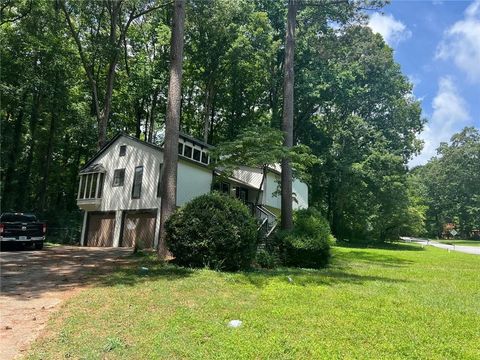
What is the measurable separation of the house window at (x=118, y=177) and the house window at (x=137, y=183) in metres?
1.30

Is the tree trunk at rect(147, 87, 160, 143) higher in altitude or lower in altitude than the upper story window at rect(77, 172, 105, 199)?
higher

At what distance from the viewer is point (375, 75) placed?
38.2 meters

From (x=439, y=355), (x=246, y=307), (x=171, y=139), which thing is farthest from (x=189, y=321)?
(x=171, y=139)

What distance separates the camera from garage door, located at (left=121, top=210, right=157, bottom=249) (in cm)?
2148

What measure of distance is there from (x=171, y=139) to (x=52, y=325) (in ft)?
26.4

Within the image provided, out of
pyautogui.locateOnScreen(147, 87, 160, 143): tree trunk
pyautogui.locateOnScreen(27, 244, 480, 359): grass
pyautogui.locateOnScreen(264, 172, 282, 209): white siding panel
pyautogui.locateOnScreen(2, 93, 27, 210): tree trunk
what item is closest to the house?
pyautogui.locateOnScreen(264, 172, 282, 209): white siding panel

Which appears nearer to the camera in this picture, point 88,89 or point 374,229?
point 88,89

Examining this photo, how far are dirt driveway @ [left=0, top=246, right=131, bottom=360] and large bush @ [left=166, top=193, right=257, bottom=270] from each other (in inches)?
89.1

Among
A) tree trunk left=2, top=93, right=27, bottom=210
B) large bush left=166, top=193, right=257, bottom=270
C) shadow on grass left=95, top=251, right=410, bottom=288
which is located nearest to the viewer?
shadow on grass left=95, top=251, right=410, bottom=288

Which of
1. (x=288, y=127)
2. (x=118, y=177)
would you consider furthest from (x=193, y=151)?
(x=288, y=127)

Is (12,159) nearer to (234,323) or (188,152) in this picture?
(188,152)

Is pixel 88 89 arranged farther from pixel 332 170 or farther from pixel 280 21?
pixel 332 170

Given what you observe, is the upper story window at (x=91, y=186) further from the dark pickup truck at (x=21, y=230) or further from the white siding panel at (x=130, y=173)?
the dark pickup truck at (x=21, y=230)

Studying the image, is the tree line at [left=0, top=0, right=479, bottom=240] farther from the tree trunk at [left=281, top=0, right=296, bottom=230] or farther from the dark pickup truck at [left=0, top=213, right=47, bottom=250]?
the dark pickup truck at [left=0, top=213, right=47, bottom=250]
